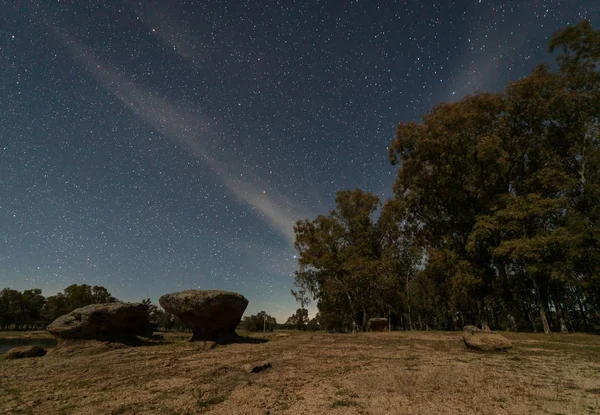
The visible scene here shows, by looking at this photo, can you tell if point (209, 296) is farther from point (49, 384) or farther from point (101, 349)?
point (49, 384)

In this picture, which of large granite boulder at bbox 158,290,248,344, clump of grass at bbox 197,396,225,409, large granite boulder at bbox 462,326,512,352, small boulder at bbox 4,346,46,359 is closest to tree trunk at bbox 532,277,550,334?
large granite boulder at bbox 462,326,512,352

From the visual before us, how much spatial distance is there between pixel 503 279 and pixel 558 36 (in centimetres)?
2489

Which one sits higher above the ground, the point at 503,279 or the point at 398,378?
the point at 503,279

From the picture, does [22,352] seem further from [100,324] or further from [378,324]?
[378,324]

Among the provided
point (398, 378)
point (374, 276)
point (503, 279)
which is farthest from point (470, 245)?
point (398, 378)

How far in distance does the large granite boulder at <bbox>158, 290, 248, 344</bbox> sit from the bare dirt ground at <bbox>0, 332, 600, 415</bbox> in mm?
5632

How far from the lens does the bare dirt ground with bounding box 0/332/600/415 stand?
715cm

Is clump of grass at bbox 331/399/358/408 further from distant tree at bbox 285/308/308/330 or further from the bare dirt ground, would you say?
distant tree at bbox 285/308/308/330

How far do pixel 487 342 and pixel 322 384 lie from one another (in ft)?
35.3

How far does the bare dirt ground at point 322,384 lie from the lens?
7152mm

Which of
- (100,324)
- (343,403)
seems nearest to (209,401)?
(343,403)

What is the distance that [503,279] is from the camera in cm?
3142

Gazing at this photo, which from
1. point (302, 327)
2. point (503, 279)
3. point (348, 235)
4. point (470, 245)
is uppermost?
point (348, 235)

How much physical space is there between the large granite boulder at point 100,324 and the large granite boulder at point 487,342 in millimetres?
22564
